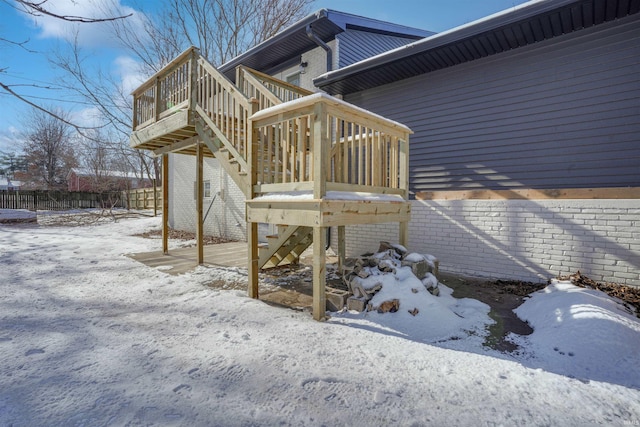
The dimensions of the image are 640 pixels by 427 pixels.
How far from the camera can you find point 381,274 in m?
3.38

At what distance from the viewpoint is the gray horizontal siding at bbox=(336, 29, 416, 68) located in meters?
6.95

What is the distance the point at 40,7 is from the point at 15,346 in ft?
8.73

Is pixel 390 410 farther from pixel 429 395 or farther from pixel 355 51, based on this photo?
pixel 355 51

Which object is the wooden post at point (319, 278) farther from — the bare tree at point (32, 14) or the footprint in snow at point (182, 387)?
the bare tree at point (32, 14)

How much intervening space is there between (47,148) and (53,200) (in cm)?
965

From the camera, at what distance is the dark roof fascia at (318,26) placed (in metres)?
6.37

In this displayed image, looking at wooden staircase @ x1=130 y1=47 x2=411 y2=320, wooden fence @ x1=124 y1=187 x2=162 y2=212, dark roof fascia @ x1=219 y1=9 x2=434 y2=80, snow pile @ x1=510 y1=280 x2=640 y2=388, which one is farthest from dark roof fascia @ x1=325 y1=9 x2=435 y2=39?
wooden fence @ x1=124 y1=187 x2=162 y2=212

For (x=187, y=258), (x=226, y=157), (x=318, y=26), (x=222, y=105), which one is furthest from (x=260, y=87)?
(x=187, y=258)

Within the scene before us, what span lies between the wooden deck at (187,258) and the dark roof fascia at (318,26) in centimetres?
501

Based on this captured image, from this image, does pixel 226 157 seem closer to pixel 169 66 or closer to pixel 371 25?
pixel 169 66

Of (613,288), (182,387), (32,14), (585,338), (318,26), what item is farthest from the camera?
(318,26)

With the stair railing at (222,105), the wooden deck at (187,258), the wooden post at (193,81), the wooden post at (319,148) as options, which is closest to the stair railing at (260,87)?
the stair railing at (222,105)

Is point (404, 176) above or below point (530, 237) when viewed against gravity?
above

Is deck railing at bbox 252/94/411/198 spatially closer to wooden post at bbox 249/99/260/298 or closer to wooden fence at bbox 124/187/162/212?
wooden post at bbox 249/99/260/298
